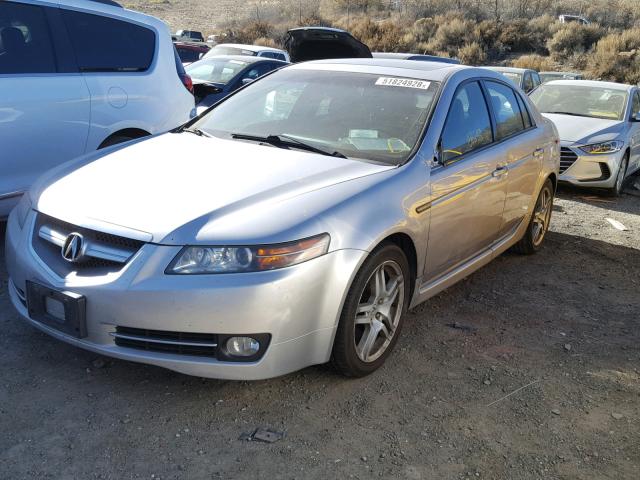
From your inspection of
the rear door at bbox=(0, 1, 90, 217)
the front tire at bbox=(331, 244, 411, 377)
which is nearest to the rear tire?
the front tire at bbox=(331, 244, 411, 377)

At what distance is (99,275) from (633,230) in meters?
6.03

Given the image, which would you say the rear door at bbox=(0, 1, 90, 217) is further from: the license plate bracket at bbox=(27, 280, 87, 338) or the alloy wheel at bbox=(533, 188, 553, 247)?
the alloy wheel at bbox=(533, 188, 553, 247)

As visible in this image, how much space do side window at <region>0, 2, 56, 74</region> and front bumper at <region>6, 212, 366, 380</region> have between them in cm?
240

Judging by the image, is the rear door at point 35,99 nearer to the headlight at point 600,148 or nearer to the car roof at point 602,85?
the headlight at point 600,148

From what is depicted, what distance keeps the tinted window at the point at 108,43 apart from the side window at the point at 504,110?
2.96 metres

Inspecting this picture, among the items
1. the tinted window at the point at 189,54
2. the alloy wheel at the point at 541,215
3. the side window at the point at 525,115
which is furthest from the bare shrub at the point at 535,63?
the side window at the point at 525,115

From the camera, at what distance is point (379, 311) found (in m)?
3.57

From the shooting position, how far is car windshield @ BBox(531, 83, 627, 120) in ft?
32.3

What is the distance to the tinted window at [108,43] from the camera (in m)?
5.39

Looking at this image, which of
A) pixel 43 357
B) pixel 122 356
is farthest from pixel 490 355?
pixel 43 357

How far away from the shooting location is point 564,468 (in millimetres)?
2957

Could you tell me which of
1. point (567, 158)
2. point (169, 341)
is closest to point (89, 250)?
point (169, 341)

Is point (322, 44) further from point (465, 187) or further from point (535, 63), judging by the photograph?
point (535, 63)

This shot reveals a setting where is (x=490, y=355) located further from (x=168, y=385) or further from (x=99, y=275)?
(x=99, y=275)
